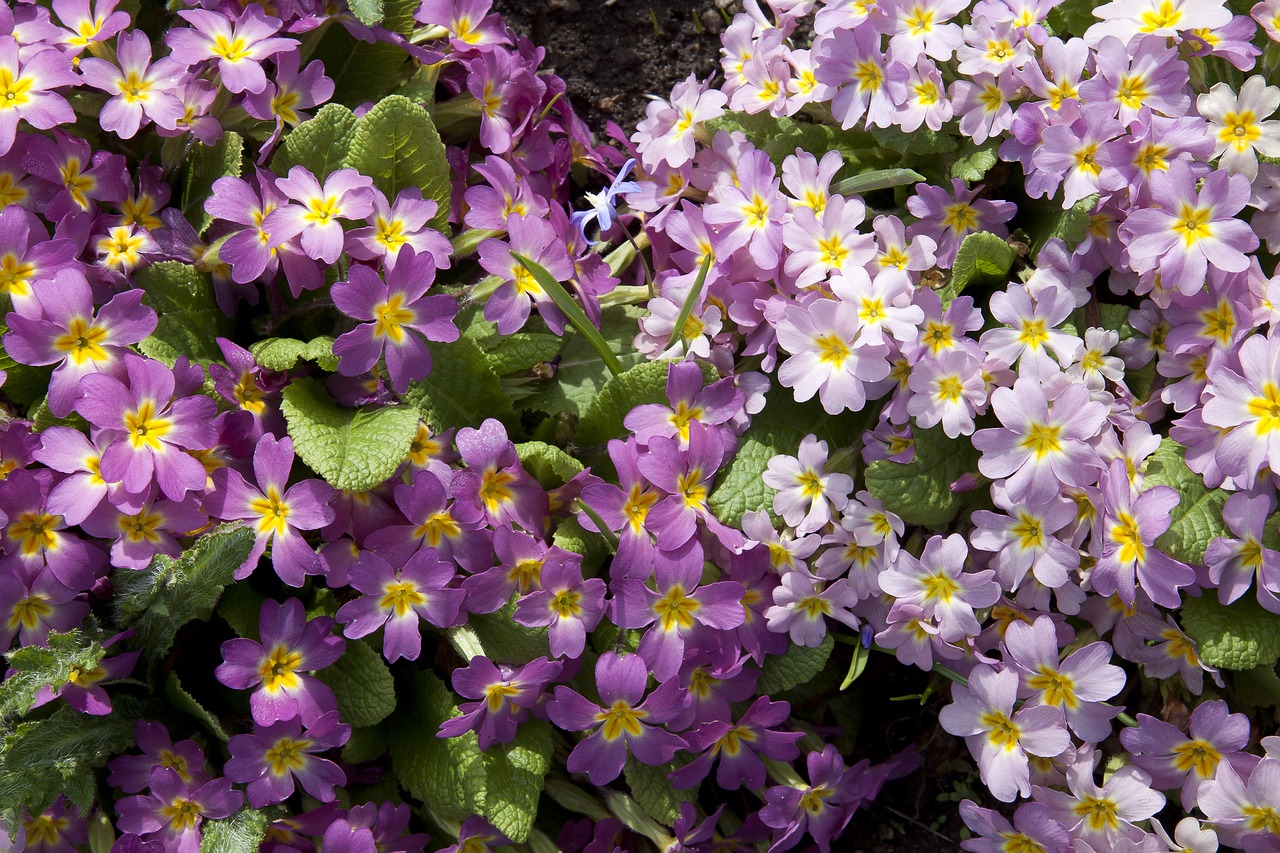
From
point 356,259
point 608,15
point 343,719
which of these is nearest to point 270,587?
point 343,719

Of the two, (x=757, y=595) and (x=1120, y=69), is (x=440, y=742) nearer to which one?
(x=757, y=595)

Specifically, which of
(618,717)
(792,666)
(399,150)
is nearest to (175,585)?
(618,717)

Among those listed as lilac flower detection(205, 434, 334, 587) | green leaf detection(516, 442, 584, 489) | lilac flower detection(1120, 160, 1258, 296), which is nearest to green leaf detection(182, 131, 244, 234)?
lilac flower detection(205, 434, 334, 587)

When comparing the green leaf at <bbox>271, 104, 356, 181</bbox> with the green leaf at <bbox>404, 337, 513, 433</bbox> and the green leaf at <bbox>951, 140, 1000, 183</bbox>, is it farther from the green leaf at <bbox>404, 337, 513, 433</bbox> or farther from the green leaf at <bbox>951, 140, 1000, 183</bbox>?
the green leaf at <bbox>951, 140, 1000, 183</bbox>

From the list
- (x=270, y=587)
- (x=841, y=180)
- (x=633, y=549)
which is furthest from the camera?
(x=841, y=180)

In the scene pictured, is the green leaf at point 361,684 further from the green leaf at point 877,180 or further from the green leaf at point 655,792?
the green leaf at point 877,180
